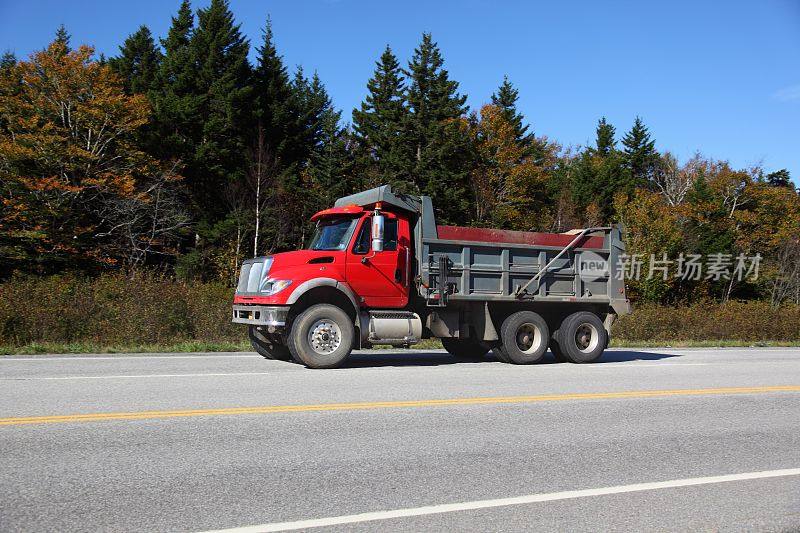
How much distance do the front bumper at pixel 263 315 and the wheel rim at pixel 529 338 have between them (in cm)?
481

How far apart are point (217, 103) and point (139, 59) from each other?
14005 mm

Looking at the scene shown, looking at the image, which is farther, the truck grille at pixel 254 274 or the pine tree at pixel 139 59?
the pine tree at pixel 139 59

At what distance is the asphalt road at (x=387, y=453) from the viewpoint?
4.37 metres

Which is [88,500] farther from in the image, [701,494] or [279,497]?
[701,494]

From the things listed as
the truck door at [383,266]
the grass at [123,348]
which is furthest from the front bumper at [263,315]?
the grass at [123,348]

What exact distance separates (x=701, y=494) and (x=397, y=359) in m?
9.35

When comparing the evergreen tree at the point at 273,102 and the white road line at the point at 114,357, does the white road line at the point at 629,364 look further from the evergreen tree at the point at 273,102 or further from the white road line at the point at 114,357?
the evergreen tree at the point at 273,102

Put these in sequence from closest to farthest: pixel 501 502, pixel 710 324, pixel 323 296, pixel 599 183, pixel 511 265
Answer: pixel 501 502 < pixel 323 296 < pixel 511 265 < pixel 710 324 < pixel 599 183

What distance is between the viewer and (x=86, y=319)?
17375 mm

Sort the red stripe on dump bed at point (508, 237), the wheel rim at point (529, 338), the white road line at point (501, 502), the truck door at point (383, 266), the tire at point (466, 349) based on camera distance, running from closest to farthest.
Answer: the white road line at point (501, 502) < the truck door at point (383, 266) < the red stripe on dump bed at point (508, 237) < the wheel rim at point (529, 338) < the tire at point (466, 349)

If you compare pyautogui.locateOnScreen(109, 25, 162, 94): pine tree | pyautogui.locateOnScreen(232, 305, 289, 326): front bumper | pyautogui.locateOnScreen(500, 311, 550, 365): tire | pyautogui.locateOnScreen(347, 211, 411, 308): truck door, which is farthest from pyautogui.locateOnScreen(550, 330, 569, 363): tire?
pyautogui.locateOnScreen(109, 25, 162, 94): pine tree

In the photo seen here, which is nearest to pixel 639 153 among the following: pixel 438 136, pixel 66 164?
pixel 438 136

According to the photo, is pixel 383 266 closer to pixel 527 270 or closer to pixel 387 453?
pixel 527 270

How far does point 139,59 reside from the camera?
189 feet
